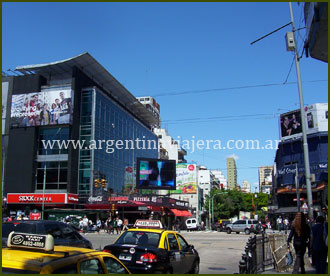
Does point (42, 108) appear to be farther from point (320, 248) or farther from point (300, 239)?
point (320, 248)

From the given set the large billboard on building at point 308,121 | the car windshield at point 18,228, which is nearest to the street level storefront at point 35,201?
the large billboard on building at point 308,121

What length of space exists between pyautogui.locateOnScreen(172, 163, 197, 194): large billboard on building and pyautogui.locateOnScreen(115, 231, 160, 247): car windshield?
75.0 m

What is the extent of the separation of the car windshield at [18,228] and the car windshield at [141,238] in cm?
298

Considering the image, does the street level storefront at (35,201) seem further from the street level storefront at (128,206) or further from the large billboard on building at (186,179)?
the large billboard on building at (186,179)

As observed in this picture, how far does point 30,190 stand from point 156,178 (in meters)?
17.7

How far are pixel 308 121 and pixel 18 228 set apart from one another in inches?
1958

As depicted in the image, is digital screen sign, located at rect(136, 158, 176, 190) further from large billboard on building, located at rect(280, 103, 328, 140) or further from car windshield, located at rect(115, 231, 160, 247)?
car windshield, located at rect(115, 231, 160, 247)

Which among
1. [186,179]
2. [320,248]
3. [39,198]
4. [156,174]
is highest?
[186,179]

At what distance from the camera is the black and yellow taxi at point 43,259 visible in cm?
399

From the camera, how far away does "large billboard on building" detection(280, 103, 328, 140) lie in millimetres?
52250

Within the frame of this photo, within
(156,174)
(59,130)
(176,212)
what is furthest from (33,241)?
(176,212)

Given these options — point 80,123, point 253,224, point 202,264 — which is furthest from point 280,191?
point 202,264

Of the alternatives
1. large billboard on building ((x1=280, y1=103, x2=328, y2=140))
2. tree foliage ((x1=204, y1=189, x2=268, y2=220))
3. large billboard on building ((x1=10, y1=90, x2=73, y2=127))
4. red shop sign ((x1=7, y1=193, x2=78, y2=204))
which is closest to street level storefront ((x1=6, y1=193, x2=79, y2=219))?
red shop sign ((x1=7, y1=193, x2=78, y2=204))

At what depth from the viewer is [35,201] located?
168 ft
